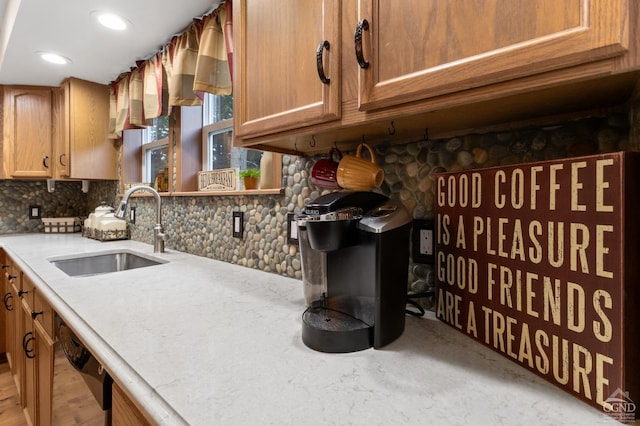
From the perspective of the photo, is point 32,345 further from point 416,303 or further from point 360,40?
point 360,40

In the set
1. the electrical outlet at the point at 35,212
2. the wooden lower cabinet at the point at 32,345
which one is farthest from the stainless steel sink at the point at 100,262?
the electrical outlet at the point at 35,212

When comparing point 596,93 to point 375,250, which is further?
point 375,250

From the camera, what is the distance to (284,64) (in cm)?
77

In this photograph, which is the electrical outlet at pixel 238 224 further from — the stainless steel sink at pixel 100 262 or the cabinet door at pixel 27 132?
the cabinet door at pixel 27 132

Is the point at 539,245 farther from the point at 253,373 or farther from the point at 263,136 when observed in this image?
the point at 263,136

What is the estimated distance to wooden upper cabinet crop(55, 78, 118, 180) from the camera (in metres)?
2.33

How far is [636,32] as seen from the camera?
355mm

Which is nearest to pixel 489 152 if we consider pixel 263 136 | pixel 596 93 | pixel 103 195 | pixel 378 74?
pixel 596 93

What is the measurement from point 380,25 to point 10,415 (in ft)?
8.36

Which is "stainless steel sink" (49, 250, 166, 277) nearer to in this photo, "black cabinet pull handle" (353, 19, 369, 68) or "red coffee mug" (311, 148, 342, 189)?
"red coffee mug" (311, 148, 342, 189)

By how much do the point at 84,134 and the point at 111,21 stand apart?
4.13ft

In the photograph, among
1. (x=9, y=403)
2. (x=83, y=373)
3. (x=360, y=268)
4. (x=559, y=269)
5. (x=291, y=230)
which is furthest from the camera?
(x=9, y=403)

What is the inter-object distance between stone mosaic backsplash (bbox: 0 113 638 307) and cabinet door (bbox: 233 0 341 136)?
0.30 m

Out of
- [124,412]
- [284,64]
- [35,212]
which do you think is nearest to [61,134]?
[35,212]
